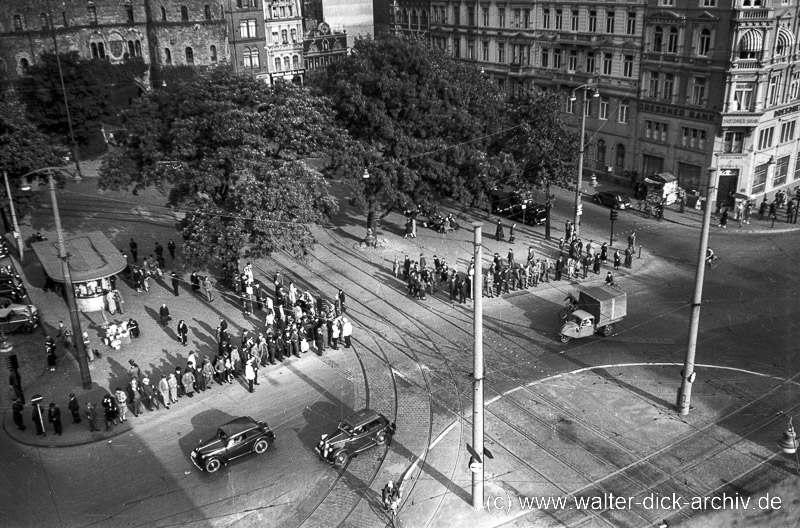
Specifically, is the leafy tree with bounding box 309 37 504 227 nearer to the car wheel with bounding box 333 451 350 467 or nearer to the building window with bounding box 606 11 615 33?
the car wheel with bounding box 333 451 350 467

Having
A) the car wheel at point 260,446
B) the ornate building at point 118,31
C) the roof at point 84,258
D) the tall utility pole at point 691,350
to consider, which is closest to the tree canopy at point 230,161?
the roof at point 84,258

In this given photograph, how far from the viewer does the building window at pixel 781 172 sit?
57.0 metres

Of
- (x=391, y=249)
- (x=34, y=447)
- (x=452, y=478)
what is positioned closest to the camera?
(x=452, y=478)

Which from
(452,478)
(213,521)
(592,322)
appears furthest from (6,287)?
(592,322)

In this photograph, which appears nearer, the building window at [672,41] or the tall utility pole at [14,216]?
the tall utility pole at [14,216]

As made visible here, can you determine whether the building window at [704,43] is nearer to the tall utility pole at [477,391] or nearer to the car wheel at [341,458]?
the tall utility pole at [477,391]

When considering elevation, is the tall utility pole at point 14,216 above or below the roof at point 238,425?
above

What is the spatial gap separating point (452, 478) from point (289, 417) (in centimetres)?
754

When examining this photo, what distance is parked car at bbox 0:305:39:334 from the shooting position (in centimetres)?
3594

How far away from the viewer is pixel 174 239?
162ft

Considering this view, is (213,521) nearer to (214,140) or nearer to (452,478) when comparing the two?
(452,478)

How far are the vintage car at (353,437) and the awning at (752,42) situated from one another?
41.1 metres

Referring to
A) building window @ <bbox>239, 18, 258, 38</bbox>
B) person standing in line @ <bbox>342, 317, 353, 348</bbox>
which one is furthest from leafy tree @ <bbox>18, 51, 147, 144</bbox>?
person standing in line @ <bbox>342, 317, 353, 348</bbox>

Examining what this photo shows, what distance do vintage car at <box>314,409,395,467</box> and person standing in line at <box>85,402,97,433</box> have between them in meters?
9.02
